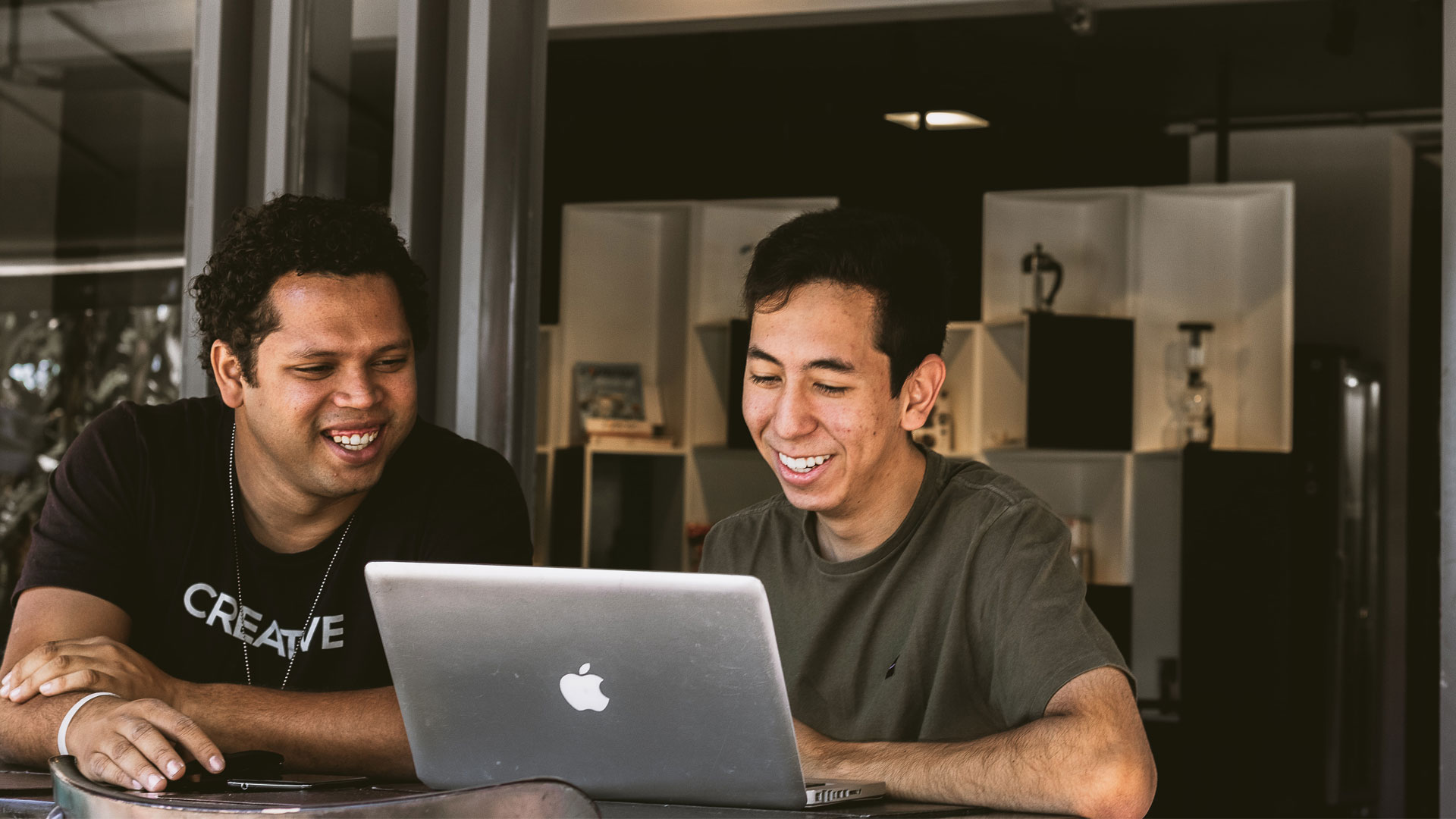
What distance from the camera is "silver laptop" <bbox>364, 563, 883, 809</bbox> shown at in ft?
4.13

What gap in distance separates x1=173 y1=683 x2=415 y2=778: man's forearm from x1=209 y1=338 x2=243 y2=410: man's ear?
1.68 feet

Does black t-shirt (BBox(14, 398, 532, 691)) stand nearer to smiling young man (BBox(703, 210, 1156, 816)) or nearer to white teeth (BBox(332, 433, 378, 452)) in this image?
white teeth (BBox(332, 433, 378, 452))

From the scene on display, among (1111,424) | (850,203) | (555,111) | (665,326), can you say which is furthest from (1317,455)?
(555,111)

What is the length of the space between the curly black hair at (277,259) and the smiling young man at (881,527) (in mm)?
599

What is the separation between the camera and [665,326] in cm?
673

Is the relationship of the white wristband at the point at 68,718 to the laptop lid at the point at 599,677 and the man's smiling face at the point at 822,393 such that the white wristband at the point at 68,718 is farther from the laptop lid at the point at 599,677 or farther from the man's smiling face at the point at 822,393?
the man's smiling face at the point at 822,393

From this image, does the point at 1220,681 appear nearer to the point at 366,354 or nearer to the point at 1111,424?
the point at 1111,424

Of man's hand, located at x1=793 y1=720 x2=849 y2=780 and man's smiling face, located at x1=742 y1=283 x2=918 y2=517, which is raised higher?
man's smiling face, located at x1=742 y1=283 x2=918 y2=517

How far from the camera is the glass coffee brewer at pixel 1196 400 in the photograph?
6043 millimetres

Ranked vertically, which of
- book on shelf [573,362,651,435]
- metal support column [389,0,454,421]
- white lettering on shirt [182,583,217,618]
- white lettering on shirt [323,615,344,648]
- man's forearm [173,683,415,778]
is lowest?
man's forearm [173,683,415,778]

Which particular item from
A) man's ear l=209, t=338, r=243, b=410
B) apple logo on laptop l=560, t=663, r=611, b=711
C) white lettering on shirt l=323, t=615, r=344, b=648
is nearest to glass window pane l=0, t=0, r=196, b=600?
man's ear l=209, t=338, r=243, b=410

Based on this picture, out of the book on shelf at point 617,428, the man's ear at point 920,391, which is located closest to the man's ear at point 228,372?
the man's ear at point 920,391

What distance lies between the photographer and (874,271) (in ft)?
6.12

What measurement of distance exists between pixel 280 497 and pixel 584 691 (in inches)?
37.8
